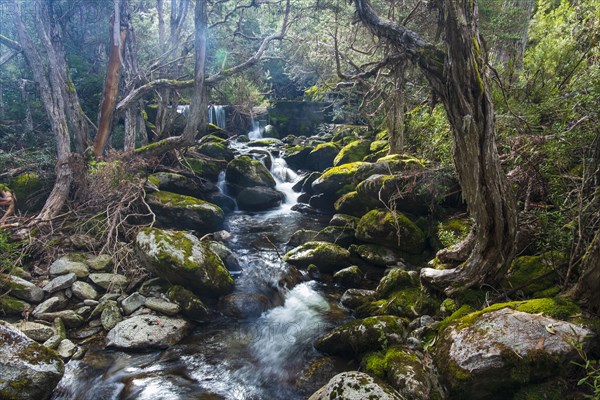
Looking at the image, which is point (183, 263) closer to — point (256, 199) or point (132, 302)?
point (132, 302)

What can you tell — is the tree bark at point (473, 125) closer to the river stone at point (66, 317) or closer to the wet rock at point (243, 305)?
the wet rock at point (243, 305)

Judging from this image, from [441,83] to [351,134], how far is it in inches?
545

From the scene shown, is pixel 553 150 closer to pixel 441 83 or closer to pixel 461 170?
pixel 461 170

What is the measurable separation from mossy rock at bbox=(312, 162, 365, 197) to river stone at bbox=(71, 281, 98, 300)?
7.62 metres

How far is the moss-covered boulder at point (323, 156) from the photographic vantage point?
52.5ft

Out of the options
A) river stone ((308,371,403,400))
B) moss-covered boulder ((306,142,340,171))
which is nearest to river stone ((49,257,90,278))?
river stone ((308,371,403,400))

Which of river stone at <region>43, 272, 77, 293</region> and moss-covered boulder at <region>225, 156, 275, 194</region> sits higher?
moss-covered boulder at <region>225, 156, 275, 194</region>

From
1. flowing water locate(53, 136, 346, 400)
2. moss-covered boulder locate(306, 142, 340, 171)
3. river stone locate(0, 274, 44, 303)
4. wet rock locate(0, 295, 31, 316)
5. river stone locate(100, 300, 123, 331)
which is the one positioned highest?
moss-covered boulder locate(306, 142, 340, 171)

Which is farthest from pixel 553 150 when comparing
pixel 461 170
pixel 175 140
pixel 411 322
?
→ pixel 175 140

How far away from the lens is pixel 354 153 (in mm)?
14469

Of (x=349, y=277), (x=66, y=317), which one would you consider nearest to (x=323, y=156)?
(x=349, y=277)

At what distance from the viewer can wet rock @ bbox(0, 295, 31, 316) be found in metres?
5.67

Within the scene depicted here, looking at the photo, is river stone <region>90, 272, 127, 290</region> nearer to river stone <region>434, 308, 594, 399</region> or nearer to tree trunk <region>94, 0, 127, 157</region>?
tree trunk <region>94, 0, 127, 157</region>

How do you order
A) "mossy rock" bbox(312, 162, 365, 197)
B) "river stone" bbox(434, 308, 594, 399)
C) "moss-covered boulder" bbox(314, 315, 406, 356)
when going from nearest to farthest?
"river stone" bbox(434, 308, 594, 399)
"moss-covered boulder" bbox(314, 315, 406, 356)
"mossy rock" bbox(312, 162, 365, 197)
